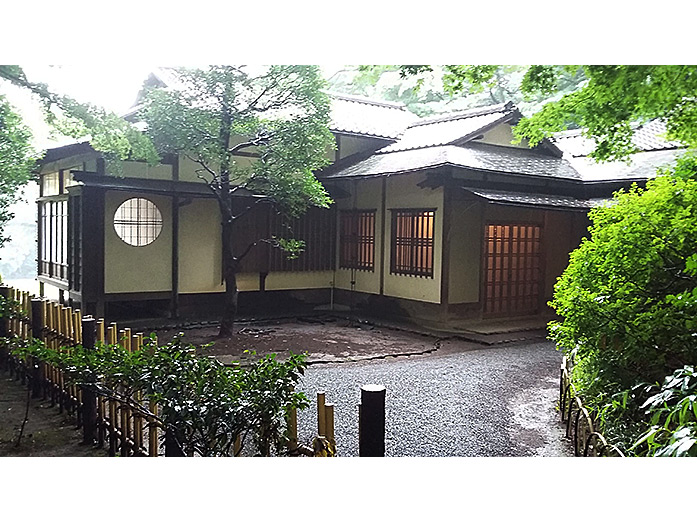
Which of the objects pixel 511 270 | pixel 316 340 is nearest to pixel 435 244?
pixel 511 270

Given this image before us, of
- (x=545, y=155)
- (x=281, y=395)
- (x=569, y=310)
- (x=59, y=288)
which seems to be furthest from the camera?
(x=545, y=155)

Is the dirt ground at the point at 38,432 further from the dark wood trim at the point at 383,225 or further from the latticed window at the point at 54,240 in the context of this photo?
the dark wood trim at the point at 383,225

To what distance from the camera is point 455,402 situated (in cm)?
351

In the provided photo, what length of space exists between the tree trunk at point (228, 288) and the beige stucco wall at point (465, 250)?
7.77 feet

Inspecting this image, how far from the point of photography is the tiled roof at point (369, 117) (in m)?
5.18

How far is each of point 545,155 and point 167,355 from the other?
16.4 ft

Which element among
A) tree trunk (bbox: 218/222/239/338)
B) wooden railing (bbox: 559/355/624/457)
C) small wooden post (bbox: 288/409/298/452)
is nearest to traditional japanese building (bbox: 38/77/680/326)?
tree trunk (bbox: 218/222/239/338)

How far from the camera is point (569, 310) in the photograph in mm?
2770

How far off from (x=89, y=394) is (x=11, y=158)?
1.64 metres

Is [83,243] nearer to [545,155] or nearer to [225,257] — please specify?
[225,257]

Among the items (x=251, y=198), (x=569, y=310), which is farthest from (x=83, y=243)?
(x=569, y=310)

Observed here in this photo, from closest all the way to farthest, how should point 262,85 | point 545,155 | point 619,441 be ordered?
point 619,441
point 262,85
point 545,155

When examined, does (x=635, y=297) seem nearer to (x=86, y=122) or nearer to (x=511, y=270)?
(x=86, y=122)

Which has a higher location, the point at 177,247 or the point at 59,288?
the point at 177,247
